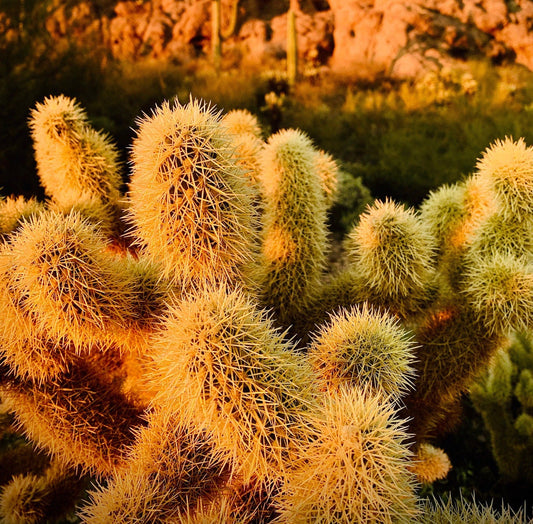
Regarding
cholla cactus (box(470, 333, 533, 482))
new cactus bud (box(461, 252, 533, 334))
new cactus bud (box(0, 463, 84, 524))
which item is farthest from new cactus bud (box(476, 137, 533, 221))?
new cactus bud (box(0, 463, 84, 524))

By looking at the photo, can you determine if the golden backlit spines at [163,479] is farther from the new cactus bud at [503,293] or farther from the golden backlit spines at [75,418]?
the new cactus bud at [503,293]

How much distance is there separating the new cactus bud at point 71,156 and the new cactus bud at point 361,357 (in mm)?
1318

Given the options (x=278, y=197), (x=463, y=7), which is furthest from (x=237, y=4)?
(x=278, y=197)

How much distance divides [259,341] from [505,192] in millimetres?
1518

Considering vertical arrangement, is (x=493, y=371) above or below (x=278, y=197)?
below

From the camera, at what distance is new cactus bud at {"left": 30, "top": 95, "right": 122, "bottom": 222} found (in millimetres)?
2066

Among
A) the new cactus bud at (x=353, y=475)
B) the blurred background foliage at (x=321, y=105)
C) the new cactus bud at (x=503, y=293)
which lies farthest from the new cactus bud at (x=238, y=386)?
the blurred background foliage at (x=321, y=105)

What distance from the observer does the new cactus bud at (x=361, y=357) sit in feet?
4.55

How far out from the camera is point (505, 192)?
83.7 inches

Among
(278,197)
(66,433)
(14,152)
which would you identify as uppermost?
(278,197)

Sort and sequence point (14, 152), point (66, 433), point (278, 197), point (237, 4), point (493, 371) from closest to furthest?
point (66, 433)
point (278, 197)
point (493, 371)
point (14, 152)
point (237, 4)

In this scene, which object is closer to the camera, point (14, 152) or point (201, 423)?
point (201, 423)

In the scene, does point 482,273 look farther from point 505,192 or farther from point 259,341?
point 259,341

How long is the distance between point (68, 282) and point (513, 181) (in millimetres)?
1875
